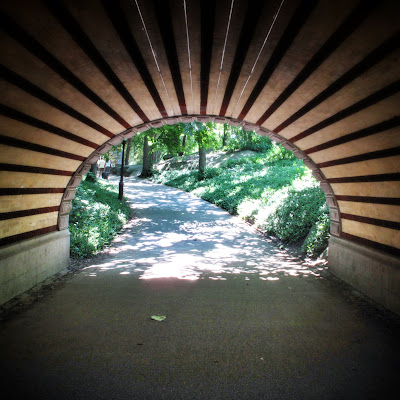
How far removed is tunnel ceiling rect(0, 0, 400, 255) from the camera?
2.99 m

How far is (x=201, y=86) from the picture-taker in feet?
16.7

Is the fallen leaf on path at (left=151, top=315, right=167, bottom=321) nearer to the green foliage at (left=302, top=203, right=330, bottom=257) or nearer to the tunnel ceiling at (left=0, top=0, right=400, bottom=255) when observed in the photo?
the tunnel ceiling at (left=0, top=0, right=400, bottom=255)

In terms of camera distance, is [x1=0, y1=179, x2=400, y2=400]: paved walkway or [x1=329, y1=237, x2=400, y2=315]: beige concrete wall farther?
[x1=329, y1=237, x2=400, y2=315]: beige concrete wall

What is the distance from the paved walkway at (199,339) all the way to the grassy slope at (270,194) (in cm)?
253

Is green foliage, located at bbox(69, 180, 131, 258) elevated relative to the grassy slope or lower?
lower

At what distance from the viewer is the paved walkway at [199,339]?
2.71 meters

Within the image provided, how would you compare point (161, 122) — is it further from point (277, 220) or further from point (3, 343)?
point (277, 220)

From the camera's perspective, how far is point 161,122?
22.1 feet

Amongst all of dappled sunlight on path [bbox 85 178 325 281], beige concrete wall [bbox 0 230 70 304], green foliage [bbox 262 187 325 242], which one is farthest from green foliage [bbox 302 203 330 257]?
beige concrete wall [bbox 0 230 70 304]

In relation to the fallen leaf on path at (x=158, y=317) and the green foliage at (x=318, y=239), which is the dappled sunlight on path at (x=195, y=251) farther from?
the fallen leaf on path at (x=158, y=317)

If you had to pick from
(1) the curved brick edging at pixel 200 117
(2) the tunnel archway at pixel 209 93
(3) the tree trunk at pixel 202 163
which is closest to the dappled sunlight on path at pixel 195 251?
(1) the curved brick edging at pixel 200 117

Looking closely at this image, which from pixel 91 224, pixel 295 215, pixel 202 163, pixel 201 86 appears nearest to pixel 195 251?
pixel 91 224

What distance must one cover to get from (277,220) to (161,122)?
5895 mm

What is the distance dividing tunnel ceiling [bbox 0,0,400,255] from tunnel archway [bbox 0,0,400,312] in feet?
0.06
